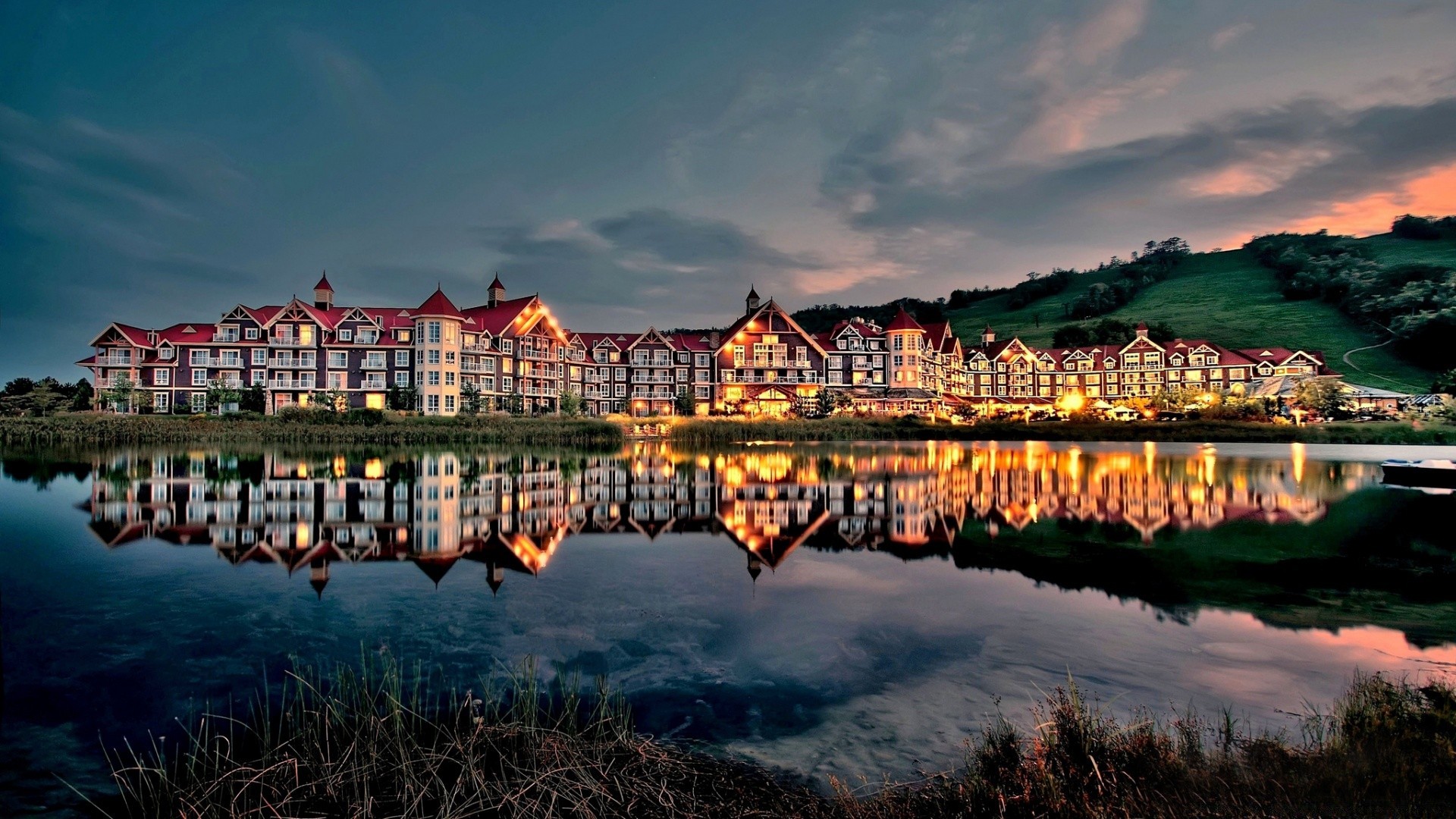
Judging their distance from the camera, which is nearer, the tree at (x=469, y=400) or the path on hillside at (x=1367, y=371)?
the tree at (x=469, y=400)

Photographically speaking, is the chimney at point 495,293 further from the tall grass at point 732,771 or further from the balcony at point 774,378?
the tall grass at point 732,771

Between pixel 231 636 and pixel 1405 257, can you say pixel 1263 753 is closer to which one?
pixel 231 636

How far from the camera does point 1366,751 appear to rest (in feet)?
17.6

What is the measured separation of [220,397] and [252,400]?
2.57 m

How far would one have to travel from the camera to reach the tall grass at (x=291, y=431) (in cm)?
5000

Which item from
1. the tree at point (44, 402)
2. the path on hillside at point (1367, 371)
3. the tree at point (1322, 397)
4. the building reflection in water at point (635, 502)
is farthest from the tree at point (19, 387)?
the path on hillside at point (1367, 371)

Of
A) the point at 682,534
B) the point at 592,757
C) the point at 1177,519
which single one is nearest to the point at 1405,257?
the point at 1177,519

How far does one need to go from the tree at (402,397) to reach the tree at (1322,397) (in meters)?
83.2

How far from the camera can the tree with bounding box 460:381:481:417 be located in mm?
65625

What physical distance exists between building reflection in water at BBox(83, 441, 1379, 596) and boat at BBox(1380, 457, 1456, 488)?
1386 millimetres

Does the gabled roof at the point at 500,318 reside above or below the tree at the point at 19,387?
above

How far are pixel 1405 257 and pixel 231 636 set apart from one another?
184166 millimetres

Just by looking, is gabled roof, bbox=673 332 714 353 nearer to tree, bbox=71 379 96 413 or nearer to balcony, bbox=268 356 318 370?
balcony, bbox=268 356 318 370

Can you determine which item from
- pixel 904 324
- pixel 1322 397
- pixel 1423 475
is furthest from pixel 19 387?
pixel 1322 397
